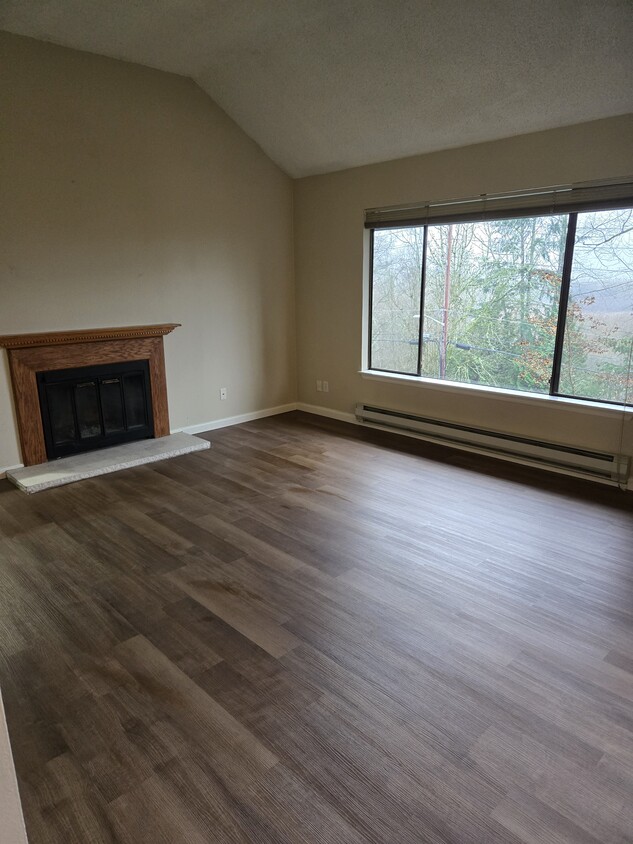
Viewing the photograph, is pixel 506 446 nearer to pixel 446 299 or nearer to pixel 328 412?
pixel 446 299

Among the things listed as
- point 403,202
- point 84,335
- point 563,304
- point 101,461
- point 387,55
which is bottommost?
point 101,461

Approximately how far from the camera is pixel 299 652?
6.94 feet

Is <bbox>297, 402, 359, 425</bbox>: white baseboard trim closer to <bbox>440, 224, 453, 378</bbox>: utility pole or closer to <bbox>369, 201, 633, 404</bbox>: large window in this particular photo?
<bbox>369, 201, 633, 404</bbox>: large window

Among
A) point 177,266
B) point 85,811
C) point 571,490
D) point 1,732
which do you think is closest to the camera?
point 1,732

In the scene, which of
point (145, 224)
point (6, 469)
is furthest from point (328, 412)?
point (6, 469)

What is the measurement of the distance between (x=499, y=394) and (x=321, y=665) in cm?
281

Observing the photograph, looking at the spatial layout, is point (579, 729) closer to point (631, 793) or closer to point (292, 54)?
point (631, 793)

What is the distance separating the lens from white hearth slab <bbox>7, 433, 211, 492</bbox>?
3805mm

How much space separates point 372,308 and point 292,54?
2.15 meters

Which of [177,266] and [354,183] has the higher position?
[354,183]

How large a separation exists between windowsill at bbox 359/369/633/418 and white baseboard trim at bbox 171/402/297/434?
3.58ft

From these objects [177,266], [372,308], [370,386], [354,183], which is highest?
[354,183]

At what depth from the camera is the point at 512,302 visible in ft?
13.5

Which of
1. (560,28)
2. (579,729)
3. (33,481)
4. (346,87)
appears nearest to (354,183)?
(346,87)
